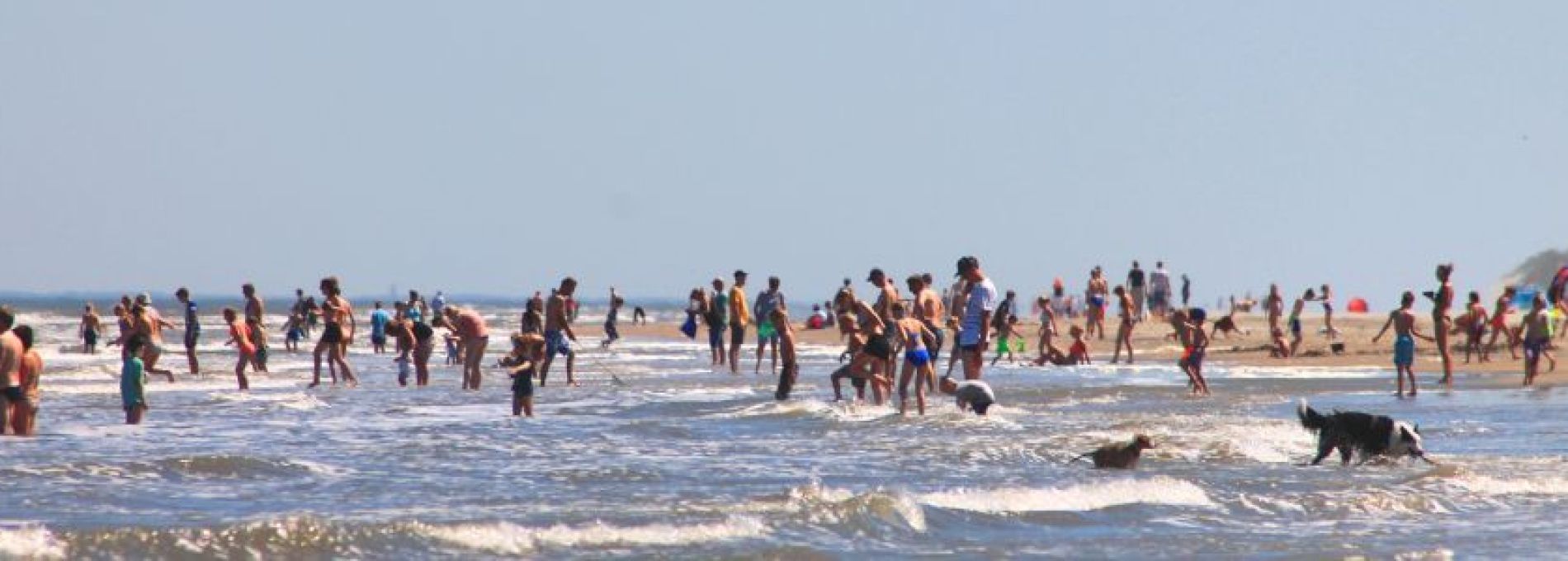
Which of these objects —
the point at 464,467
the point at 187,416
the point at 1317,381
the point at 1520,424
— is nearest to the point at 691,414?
the point at 187,416

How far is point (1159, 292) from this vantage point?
47.7m

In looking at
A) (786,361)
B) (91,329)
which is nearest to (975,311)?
(786,361)

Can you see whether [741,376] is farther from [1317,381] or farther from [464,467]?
[464,467]

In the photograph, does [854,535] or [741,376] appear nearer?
[854,535]

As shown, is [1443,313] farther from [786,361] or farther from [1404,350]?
[786,361]

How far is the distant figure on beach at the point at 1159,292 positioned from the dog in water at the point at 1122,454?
1334 inches

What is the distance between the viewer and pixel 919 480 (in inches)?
536

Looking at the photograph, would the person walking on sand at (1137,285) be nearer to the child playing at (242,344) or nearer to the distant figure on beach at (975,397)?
the child playing at (242,344)

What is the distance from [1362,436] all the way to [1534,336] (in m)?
11.0

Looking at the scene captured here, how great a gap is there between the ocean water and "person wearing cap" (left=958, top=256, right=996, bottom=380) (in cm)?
73

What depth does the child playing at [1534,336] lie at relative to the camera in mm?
23875

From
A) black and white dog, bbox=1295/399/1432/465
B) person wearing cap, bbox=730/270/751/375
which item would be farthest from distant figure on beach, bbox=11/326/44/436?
person wearing cap, bbox=730/270/751/375

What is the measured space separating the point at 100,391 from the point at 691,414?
347 inches

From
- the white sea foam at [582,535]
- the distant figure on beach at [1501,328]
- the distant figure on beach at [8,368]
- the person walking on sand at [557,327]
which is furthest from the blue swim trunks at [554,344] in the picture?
the white sea foam at [582,535]
